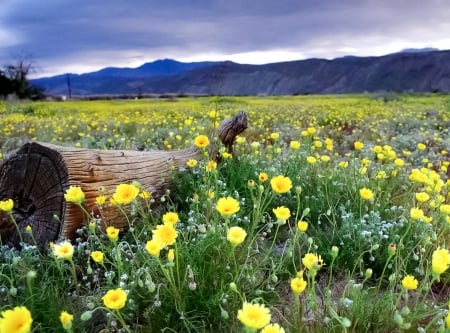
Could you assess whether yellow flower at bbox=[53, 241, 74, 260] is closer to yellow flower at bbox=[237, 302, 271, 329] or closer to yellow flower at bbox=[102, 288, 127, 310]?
yellow flower at bbox=[102, 288, 127, 310]

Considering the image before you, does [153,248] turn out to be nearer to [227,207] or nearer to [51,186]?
[227,207]

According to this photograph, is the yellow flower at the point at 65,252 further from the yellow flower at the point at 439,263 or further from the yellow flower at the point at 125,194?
the yellow flower at the point at 439,263

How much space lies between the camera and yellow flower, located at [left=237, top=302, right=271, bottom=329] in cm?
134

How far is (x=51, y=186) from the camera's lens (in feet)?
10.4

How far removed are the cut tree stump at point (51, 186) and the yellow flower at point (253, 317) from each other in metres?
1.95

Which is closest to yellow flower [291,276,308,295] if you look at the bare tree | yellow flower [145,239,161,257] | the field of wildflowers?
the field of wildflowers

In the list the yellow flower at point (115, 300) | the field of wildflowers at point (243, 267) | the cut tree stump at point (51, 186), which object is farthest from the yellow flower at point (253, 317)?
the cut tree stump at point (51, 186)

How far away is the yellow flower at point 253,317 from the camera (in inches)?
52.9

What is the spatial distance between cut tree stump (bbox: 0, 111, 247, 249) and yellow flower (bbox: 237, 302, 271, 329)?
76.6 inches

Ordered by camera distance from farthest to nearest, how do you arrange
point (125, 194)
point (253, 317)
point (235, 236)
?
point (125, 194) < point (235, 236) < point (253, 317)

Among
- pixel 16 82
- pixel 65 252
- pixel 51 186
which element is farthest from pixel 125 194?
pixel 16 82

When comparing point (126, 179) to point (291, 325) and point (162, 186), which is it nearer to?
point (162, 186)

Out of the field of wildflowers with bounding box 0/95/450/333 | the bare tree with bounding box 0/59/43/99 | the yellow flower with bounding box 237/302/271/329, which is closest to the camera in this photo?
the yellow flower with bounding box 237/302/271/329

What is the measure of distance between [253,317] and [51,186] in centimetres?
219
